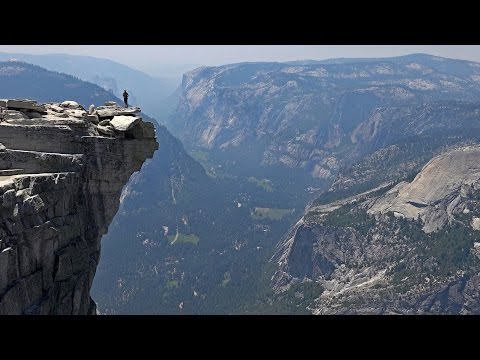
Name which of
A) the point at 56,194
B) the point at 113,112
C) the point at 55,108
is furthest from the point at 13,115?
the point at 113,112

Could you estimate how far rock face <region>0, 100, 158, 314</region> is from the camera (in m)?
39.3

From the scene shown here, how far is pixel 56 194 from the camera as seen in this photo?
44.1 m

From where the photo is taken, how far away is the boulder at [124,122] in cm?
5041

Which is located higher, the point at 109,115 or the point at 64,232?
the point at 109,115

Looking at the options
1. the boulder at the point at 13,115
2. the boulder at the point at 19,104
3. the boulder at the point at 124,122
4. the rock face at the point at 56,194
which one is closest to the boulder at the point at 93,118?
the rock face at the point at 56,194

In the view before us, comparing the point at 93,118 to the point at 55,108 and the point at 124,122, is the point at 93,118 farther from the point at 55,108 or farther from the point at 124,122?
the point at 55,108

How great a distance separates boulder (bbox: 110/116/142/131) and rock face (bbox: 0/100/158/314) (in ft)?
0.50

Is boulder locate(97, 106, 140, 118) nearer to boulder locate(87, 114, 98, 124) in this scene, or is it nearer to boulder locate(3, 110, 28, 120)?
boulder locate(87, 114, 98, 124)

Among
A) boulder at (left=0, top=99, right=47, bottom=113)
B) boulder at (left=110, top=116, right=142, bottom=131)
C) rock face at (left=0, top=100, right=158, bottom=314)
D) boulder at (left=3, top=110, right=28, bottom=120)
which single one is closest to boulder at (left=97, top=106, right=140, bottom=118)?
rock face at (left=0, top=100, right=158, bottom=314)
